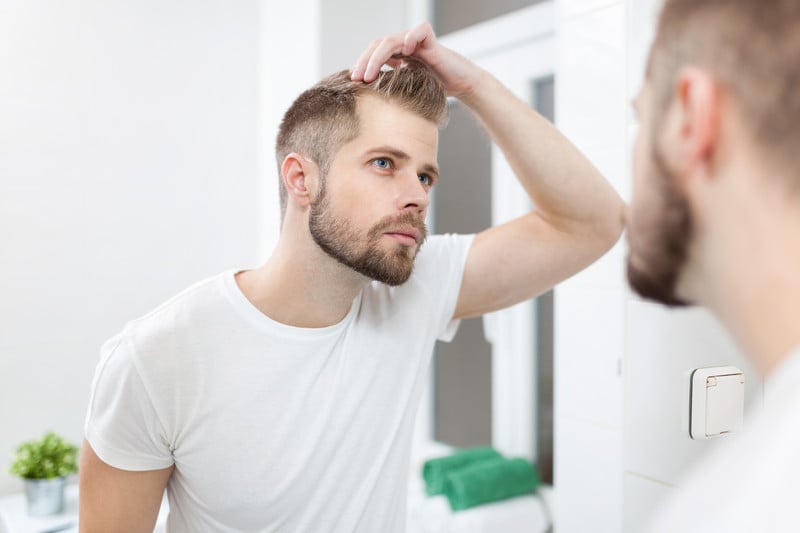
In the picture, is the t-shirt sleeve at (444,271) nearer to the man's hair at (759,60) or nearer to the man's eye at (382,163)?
the man's eye at (382,163)

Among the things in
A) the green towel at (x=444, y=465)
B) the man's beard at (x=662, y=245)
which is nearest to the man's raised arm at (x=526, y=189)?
the man's beard at (x=662, y=245)

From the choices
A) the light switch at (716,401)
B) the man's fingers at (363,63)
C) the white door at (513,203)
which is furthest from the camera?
the white door at (513,203)

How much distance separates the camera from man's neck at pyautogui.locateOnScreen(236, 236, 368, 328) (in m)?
1.01

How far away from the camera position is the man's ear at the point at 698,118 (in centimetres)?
44

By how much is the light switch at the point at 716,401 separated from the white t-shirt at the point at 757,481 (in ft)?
1.57

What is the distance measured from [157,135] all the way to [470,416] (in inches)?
52.2

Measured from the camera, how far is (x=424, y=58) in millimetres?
1008

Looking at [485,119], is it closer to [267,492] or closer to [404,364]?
[404,364]

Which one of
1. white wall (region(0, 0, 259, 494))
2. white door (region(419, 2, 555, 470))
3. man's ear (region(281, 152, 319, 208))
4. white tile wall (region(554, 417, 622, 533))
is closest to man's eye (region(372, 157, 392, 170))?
man's ear (region(281, 152, 319, 208))

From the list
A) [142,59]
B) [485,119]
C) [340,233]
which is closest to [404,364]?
[340,233]

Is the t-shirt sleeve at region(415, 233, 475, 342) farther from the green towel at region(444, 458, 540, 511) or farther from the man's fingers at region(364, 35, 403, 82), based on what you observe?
the green towel at region(444, 458, 540, 511)

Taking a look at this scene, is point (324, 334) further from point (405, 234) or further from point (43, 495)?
point (43, 495)

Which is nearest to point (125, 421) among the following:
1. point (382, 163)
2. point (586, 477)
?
point (382, 163)

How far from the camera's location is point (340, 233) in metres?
0.98
